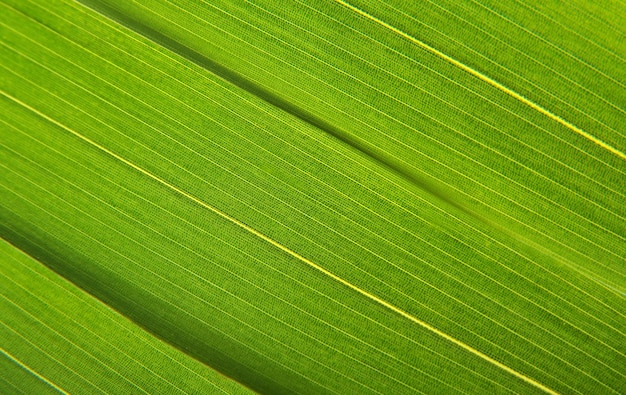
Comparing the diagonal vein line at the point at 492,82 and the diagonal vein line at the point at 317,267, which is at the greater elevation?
the diagonal vein line at the point at 492,82

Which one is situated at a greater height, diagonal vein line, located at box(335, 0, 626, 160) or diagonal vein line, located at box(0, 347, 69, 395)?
diagonal vein line, located at box(335, 0, 626, 160)

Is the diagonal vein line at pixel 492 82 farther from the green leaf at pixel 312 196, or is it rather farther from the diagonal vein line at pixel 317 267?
the diagonal vein line at pixel 317 267

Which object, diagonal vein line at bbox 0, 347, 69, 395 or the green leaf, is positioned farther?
diagonal vein line at bbox 0, 347, 69, 395

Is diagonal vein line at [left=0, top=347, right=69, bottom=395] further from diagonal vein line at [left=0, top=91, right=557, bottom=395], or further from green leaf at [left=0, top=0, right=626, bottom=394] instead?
diagonal vein line at [left=0, top=91, right=557, bottom=395]

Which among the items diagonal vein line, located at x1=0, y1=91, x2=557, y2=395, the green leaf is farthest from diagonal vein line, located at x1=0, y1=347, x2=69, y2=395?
diagonal vein line, located at x1=0, y1=91, x2=557, y2=395

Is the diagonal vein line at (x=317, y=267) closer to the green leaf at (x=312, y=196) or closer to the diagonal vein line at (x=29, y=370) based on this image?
the green leaf at (x=312, y=196)

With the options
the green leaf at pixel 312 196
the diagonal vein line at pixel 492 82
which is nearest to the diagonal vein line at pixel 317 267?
the green leaf at pixel 312 196

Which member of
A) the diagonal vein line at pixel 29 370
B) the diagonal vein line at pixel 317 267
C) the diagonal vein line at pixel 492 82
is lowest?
the diagonal vein line at pixel 29 370

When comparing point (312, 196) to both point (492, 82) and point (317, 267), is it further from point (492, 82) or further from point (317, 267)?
point (492, 82)

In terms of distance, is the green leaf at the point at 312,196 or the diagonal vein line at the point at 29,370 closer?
the green leaf at the point at 312,196
